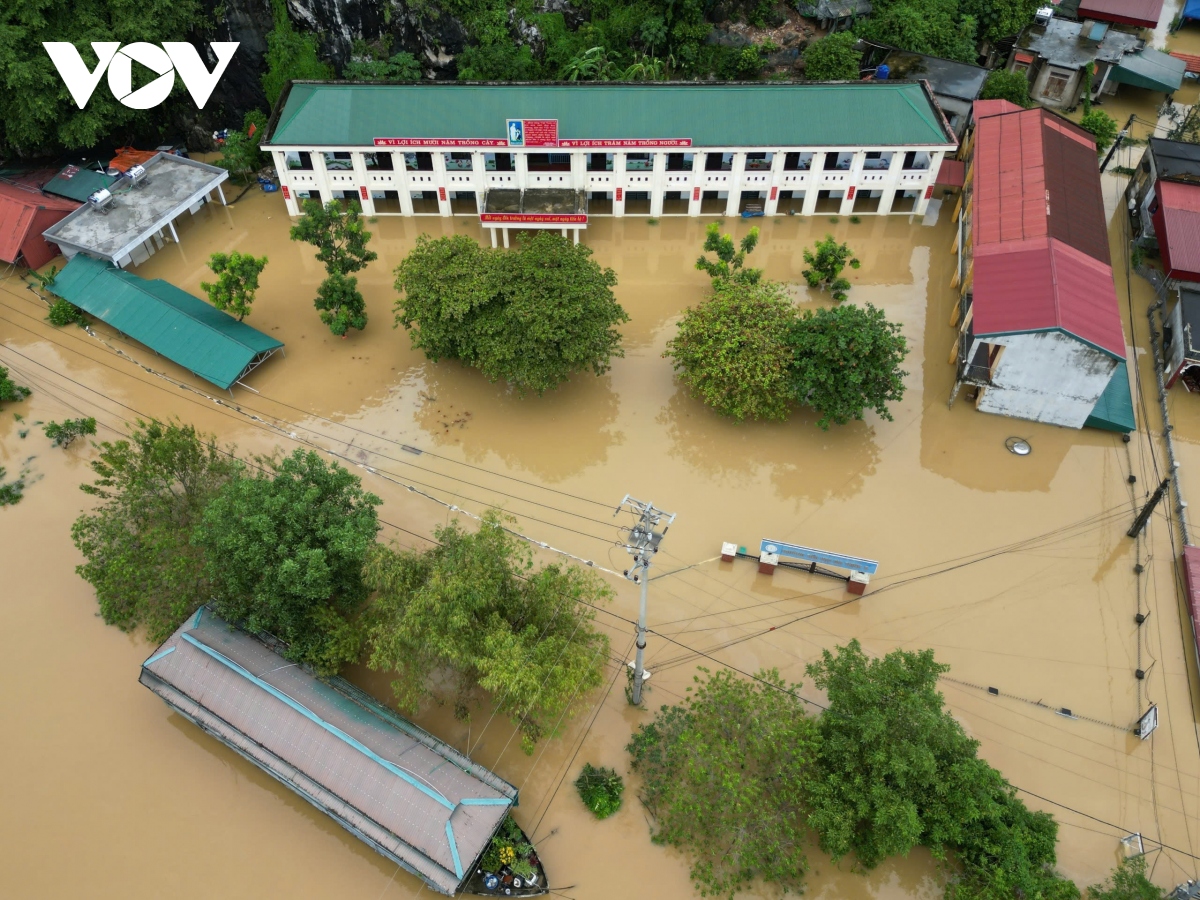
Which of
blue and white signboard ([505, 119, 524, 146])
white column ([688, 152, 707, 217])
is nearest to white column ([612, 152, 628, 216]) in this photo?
white column ([688, 152, 707, 217])

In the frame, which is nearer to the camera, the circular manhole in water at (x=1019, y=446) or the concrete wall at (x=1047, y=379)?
the concrete wall at (x=1047, y=379)

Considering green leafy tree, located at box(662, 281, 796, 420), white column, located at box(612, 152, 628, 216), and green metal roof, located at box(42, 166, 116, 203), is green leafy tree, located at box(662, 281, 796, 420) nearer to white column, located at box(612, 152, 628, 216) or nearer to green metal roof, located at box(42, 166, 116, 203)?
white column, located at box(612, 152, 628, 216)

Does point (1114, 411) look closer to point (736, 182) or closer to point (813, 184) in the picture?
point (813, 184)

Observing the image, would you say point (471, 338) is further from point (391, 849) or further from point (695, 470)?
point (391, 849)

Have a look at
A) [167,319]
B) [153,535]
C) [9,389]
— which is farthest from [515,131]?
[153,535]

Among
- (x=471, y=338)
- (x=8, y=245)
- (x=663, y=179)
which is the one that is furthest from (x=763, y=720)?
(x=8, y=245)

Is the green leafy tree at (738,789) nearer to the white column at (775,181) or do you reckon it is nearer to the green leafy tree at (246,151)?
the white column at (775,181)

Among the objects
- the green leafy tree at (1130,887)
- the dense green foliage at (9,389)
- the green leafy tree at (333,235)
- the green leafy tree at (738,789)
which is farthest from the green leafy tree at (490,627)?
the dense green foliage at (9,389)
